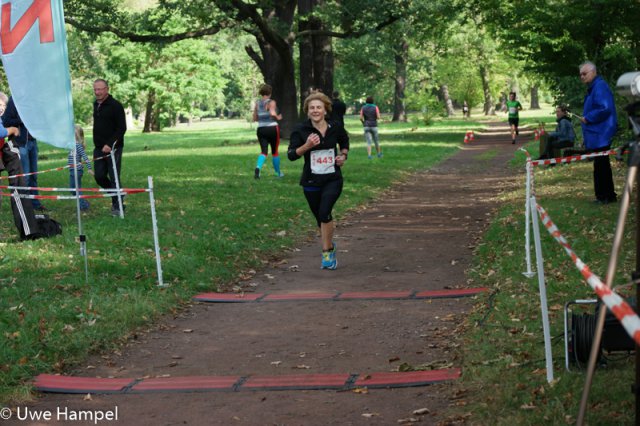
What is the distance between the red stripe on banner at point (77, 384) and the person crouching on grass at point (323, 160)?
4393 millimetres

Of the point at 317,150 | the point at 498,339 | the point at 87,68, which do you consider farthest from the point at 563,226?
the point at 87,68

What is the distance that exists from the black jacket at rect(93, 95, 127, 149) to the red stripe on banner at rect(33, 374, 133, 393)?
8284mm

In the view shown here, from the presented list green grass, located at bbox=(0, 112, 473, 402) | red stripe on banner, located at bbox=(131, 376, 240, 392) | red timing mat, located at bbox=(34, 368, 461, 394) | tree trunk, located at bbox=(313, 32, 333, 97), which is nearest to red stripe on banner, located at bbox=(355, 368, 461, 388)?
red timing mat, located at bbox=(34, 368, 461, 394)

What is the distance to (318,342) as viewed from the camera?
7.46 m

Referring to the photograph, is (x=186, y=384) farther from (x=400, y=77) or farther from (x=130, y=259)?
(x=400, y=77)

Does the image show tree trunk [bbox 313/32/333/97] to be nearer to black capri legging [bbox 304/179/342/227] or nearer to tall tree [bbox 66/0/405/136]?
tall tree [bbox 66/0/405/136]

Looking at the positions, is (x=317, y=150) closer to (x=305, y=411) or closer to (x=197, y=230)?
(x=197, y=230)

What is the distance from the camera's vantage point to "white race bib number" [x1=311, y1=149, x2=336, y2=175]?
10656mm

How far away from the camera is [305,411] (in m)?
5.66

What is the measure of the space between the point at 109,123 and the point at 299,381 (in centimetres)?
917

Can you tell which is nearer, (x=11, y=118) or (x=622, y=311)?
(x=622, y=311)

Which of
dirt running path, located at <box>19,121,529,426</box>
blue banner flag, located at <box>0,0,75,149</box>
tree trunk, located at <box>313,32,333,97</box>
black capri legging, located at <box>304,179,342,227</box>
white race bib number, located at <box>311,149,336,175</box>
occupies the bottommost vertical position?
dirt running path, located at <box>19,121,529,426</box>

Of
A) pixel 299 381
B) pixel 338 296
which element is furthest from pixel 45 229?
pixel 299 381

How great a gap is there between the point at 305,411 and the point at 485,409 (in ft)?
3.48
